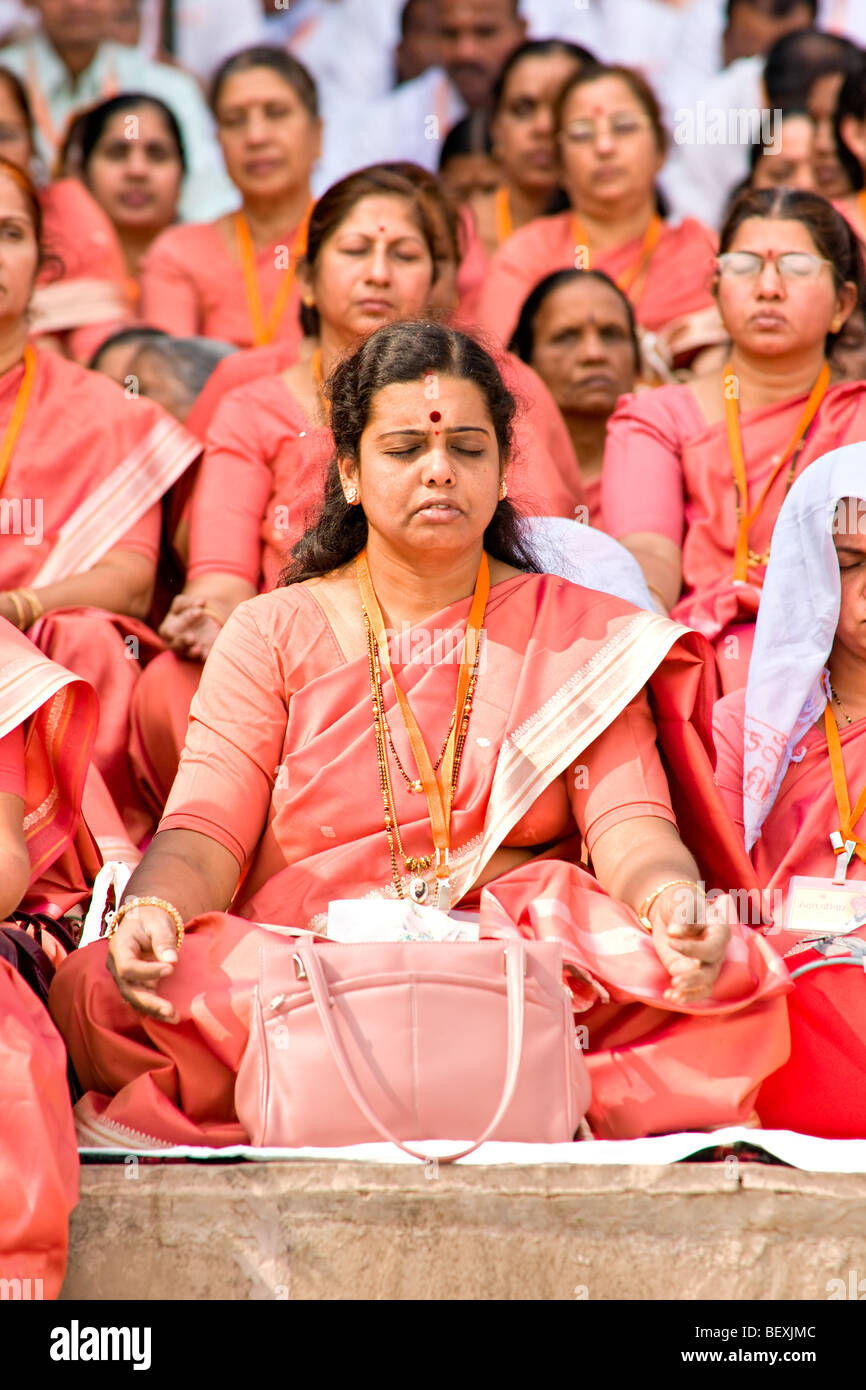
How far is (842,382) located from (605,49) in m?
3.39

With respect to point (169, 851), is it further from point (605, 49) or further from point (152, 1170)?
point (605, 49)

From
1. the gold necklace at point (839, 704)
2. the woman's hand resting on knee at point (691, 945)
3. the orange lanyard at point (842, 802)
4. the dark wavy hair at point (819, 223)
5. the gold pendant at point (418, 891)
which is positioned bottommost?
the woman's hand resting on knee at point (691, 945)

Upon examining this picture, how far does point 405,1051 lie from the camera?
266 cm

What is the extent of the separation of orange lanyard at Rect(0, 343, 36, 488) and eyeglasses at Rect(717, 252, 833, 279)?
1.80 meters

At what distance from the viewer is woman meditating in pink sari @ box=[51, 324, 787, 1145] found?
9.34 ft

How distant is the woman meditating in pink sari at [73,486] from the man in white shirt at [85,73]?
2975 millimetres

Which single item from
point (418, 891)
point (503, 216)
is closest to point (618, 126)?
point (503, 216)

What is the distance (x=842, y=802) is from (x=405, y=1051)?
1.16 meters

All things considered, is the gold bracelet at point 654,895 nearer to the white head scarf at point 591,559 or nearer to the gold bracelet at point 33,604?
the white head scarf at point 591,559

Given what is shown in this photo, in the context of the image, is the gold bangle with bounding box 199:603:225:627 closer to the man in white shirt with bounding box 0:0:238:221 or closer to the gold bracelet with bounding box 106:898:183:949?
the gold bracelet with bounding box 106:898:183:949

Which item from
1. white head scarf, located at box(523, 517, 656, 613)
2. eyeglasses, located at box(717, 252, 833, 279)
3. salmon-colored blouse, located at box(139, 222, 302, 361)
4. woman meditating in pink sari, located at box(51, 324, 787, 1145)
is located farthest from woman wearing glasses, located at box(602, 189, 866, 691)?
salmon-colored blouse, located at box(139, 222, 302, 361)

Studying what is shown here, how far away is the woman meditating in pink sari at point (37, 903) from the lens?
8.09ft

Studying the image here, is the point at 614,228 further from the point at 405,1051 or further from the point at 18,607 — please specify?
the point at 405,1051

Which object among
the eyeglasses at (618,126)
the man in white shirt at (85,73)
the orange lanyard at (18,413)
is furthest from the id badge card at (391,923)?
the man in white shirt at (85,73)
